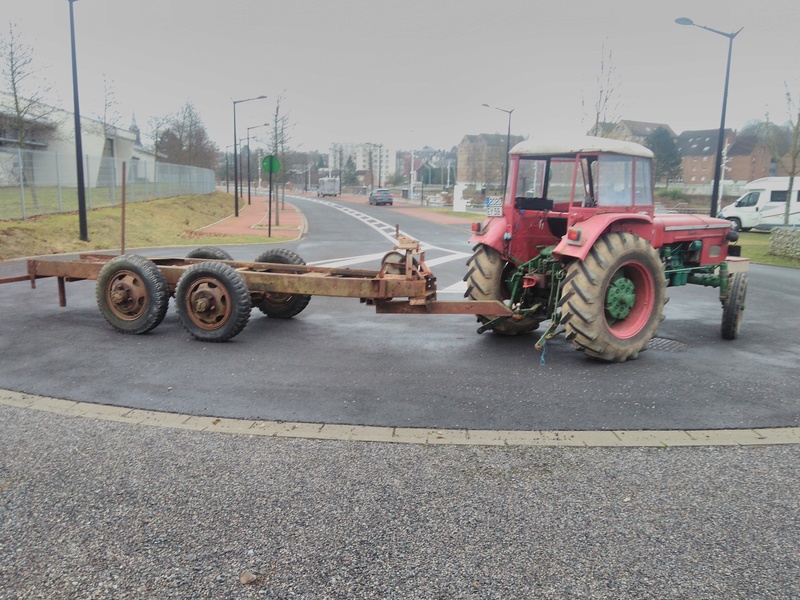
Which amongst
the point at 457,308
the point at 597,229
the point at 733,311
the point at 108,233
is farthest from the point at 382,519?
the point at 108,233

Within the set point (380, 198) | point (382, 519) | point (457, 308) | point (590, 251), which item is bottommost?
point (382, 519)

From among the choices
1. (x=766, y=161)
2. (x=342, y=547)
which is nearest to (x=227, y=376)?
(x=342, y=547)

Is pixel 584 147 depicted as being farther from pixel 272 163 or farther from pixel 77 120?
pixel 272 163

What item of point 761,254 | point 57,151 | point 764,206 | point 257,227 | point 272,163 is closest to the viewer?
point 761,254

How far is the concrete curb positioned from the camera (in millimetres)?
4738

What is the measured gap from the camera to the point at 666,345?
7.78 meters

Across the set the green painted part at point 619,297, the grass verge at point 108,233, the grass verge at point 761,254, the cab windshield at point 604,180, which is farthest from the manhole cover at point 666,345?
the grass verge at point 108,233

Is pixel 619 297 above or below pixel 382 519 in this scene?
above

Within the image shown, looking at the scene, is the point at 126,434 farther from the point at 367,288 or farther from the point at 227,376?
the point at 367,288

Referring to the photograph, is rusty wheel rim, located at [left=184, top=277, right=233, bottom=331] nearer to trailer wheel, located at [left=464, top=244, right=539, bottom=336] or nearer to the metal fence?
trailer wheel, located at [left=464, top=244, right=539, bottom=336]

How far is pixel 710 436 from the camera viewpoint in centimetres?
491

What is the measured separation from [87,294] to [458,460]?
339 inches

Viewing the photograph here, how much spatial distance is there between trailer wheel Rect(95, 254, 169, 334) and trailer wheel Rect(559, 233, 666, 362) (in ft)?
15.9

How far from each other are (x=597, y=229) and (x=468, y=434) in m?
3.02
